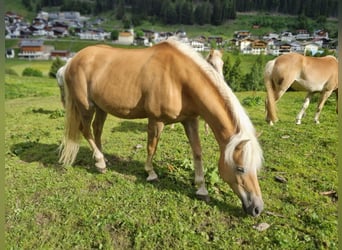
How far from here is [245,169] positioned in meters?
3.27

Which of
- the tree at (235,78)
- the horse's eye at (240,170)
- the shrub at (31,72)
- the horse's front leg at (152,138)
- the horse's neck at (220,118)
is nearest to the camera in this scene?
the horse's eye at (240,170)

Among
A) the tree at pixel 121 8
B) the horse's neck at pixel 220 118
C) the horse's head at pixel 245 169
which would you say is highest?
the tree at pixel 121 8

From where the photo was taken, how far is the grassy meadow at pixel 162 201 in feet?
10.9

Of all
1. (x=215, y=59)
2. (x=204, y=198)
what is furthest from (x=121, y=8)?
(x=204, y=198)

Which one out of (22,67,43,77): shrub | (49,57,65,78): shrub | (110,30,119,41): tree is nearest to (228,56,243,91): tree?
(110,30,119,41): tree

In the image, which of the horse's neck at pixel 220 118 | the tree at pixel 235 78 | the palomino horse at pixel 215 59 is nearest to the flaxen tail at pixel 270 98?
the palomino horse at pixel 215 59

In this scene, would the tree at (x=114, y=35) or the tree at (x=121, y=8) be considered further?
the tree at (x=114, y=35)

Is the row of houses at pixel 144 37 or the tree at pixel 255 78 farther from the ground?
the row of houses at pixel 144 37

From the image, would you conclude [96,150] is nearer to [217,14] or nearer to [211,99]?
[211,99]

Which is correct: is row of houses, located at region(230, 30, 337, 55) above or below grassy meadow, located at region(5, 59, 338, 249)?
above

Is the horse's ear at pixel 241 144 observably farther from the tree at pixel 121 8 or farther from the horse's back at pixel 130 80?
the tree at pixel 121 8

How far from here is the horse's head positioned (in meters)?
3.20

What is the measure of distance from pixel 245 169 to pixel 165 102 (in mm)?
1485

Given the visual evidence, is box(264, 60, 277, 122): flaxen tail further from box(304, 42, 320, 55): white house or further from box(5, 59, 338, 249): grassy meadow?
box(5, 59, 338, 249): grassy meadow
